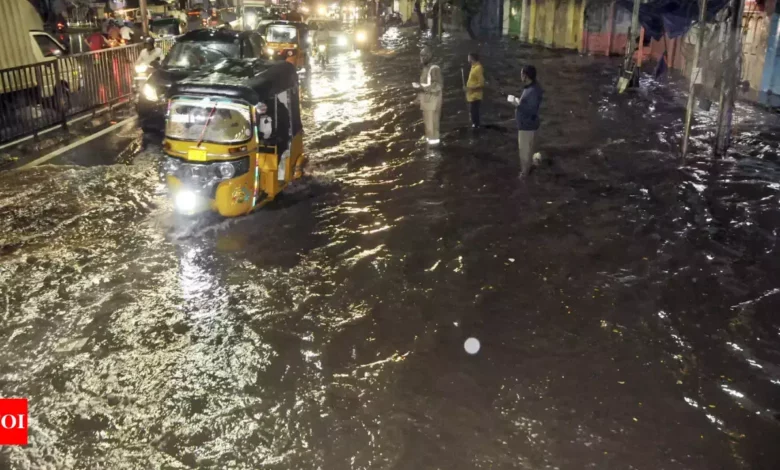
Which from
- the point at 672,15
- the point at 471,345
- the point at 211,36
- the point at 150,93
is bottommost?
the point at 471,345

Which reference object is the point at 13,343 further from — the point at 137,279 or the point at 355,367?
the point at 355,367

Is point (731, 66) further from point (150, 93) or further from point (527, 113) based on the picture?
point (150, 93)

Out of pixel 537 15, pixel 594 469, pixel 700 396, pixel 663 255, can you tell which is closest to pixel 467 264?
pixel 663 255

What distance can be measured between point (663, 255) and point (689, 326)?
1.84 meters

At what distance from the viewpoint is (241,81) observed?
879 cm

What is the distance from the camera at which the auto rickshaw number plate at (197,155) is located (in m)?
8.54

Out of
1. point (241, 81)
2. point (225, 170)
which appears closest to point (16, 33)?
point (241, 81)

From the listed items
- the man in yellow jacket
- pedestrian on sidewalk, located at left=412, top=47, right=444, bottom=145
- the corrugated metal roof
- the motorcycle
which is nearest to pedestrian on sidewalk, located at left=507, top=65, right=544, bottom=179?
pedestrian on sidewalk, located at left=412, top=47, right=444, bottom=145

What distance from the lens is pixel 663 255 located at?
8.14 metres

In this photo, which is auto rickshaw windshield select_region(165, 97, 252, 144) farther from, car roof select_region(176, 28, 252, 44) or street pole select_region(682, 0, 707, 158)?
street pole select_region(682, 0, 707, 158)

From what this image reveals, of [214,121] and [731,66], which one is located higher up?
[731,66]

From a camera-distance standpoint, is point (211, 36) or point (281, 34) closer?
point (211, 36)

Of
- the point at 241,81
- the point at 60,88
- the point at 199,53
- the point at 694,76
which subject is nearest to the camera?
the point at 241,81

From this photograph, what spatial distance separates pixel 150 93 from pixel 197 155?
22.3ft
